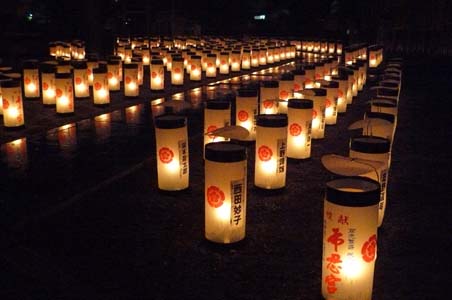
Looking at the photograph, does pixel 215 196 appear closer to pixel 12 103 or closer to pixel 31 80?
pixel 12 103

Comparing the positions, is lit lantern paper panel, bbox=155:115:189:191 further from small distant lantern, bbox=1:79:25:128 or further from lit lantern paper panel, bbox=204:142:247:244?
small distant lantern, bbox=1:79:25:128

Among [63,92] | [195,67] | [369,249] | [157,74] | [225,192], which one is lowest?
[369,249]

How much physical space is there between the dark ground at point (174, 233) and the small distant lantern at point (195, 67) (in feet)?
34.5

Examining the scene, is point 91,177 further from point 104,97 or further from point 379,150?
point 104,97

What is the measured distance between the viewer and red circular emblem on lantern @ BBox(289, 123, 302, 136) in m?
8.51

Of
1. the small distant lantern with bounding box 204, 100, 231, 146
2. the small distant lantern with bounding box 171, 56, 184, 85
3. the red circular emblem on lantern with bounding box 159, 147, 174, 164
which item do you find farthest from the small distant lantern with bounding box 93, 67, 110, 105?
the red circular emblem on lantern with bounding box 159, 147, 174, 164

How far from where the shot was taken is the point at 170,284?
→ 4.74 m

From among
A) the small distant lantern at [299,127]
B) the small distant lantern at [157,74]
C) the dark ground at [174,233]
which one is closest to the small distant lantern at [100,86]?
the small distant lantern at [157,74]

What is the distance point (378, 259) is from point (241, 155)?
5.55 feet

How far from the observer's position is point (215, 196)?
5449 millimetres

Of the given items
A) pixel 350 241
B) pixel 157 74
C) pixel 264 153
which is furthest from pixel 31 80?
pixel 350 241

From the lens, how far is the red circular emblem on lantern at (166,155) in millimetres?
6984

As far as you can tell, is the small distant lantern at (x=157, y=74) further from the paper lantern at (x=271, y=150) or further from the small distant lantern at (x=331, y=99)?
the paper lantern at (x=271, y=150)

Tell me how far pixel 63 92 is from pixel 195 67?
26.4 feet
